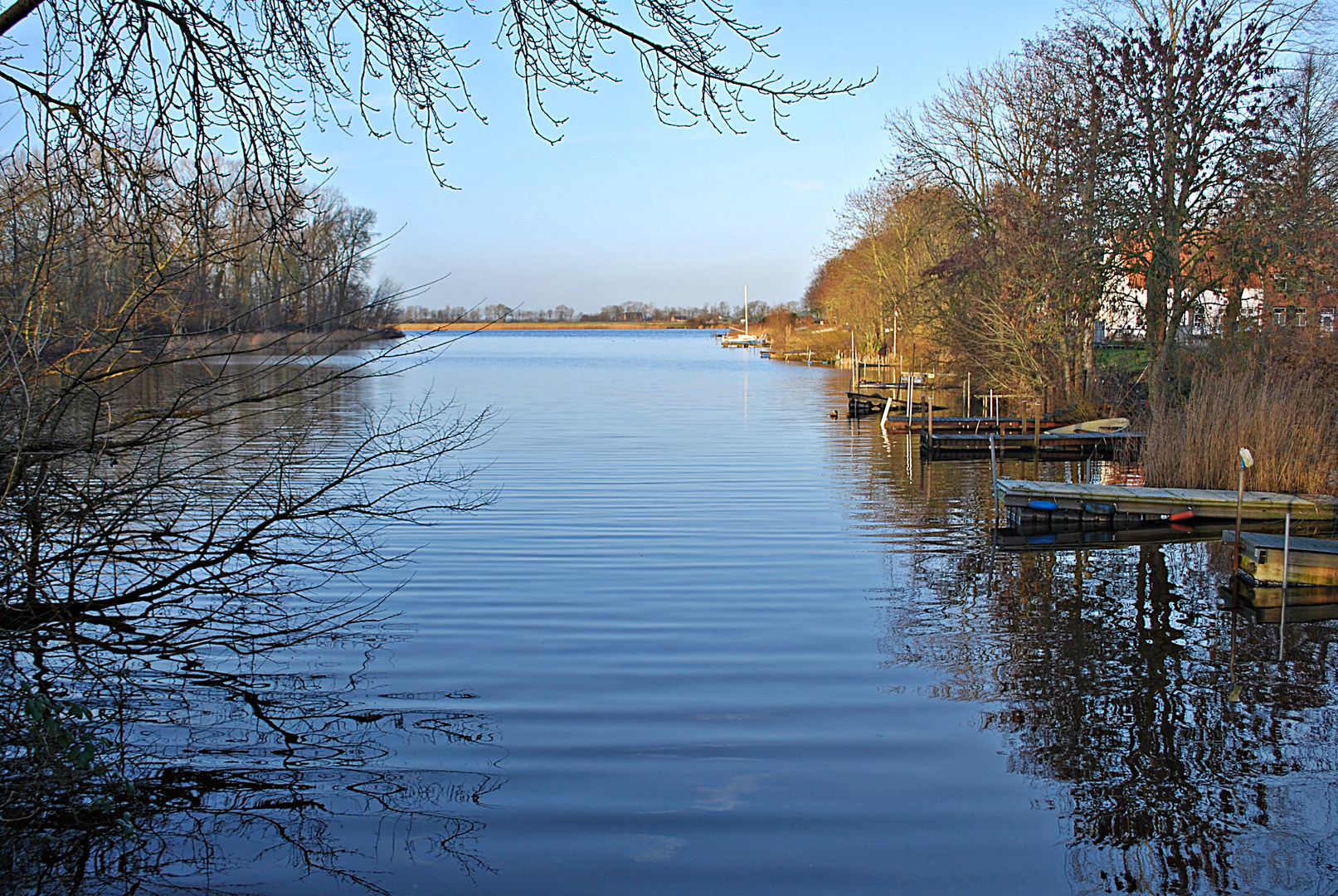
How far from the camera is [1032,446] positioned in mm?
25062

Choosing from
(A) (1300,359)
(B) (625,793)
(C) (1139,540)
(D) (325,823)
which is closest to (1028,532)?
(C) (1139,540)

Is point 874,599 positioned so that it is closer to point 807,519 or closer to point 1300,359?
point 807,519

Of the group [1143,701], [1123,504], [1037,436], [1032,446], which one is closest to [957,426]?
[1032,446]

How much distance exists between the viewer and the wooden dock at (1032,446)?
24.1 metres

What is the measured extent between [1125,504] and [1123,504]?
21 mm

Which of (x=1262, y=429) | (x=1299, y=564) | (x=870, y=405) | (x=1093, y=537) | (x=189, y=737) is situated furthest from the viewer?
(x=870, y=405)

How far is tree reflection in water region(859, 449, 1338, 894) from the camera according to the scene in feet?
18.2

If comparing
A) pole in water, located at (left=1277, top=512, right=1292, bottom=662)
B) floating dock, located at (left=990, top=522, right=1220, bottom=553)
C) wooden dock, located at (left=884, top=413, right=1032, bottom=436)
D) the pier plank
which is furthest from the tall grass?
wooden dock, located at (left=884, top=413, right=1032, bottom=436)

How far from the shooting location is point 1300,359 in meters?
18.4

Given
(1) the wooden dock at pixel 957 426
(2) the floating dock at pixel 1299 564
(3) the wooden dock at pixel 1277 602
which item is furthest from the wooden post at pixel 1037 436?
(3) the wooden dock at pixel 1277 602

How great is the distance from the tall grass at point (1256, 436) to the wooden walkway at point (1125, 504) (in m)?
0.66

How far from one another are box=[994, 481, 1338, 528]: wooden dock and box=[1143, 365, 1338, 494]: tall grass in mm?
662

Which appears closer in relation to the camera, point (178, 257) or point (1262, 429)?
point (178, 257)

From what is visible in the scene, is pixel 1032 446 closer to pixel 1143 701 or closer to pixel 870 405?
pixel 870 405
